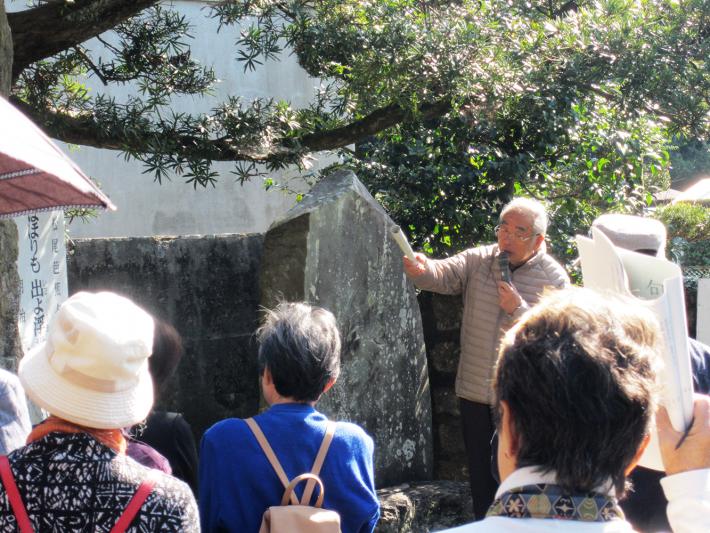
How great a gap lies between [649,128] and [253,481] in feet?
16.2

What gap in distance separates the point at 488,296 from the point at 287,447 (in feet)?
6.61

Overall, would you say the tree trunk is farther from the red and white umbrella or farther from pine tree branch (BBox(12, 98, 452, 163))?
pine tree branch (BBox(12, 98, 452, 163))

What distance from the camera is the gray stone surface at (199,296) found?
176 inches

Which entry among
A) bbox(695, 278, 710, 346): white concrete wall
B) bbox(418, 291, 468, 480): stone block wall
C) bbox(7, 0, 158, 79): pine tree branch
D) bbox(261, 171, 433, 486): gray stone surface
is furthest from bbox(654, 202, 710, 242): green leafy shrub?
bbox(7, 0, 158, 79): pine tree branch

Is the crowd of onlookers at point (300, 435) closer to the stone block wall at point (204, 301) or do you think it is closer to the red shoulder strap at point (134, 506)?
the red shoulder strap at point (134, 506)

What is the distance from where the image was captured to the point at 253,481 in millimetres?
2424

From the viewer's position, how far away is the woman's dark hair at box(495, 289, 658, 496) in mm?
1454

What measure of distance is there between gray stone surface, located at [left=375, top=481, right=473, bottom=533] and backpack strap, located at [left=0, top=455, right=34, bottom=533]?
7.57 feet

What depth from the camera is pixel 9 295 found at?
3580 millimetres

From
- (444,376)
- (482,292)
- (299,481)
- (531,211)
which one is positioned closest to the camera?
(299,481)

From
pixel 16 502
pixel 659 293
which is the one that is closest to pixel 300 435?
pixel 16 502

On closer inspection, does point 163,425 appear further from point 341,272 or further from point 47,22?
point 47,22

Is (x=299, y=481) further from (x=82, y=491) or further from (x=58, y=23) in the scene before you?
(x=58, y=23)

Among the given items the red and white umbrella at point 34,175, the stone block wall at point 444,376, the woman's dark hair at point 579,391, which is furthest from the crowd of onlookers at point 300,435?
the stone block wall at point 444,376
